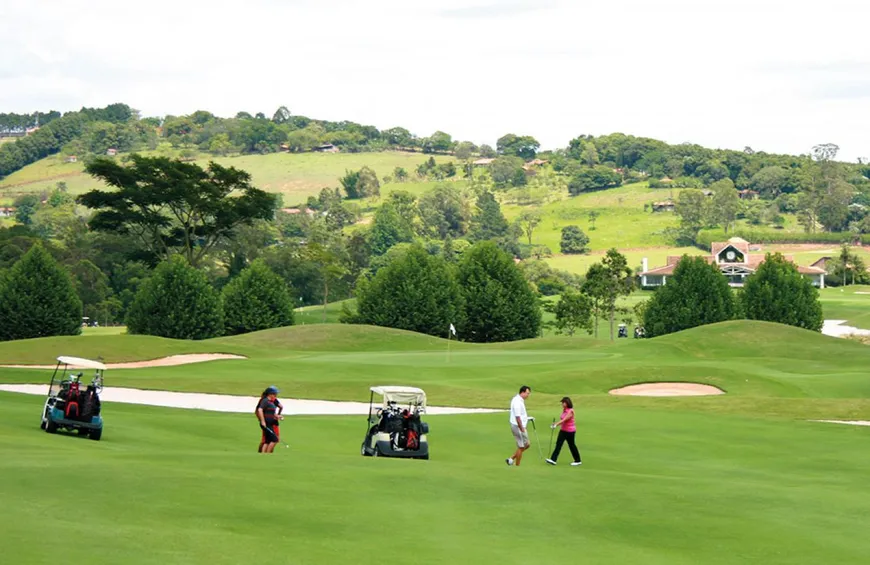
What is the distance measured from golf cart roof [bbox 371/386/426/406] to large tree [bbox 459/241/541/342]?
72.0m

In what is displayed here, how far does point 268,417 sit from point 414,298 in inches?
2813

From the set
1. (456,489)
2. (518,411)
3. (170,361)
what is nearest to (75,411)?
(518,411)

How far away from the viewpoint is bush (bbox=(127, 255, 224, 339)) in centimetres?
8994

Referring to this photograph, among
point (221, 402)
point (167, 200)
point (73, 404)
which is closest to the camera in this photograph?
point (73, 404)

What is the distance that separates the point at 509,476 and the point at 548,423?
1313 cm

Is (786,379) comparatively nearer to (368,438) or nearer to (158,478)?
(368,438)

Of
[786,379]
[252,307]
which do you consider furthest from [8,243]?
[786,379]

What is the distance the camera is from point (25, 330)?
8744 centimetres

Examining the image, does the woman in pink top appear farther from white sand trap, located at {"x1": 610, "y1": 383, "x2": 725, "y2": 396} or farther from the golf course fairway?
white sand trap, located at {"x1": 610, "y1": 383, "x2": 725, "y2": 396}

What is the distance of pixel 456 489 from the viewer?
23906 millimetres

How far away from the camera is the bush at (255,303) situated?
99.0 m

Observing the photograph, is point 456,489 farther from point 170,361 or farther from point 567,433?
point 170,361

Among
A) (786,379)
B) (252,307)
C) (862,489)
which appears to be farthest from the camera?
(252,307)

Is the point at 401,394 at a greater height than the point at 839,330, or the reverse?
the point at 401,394
